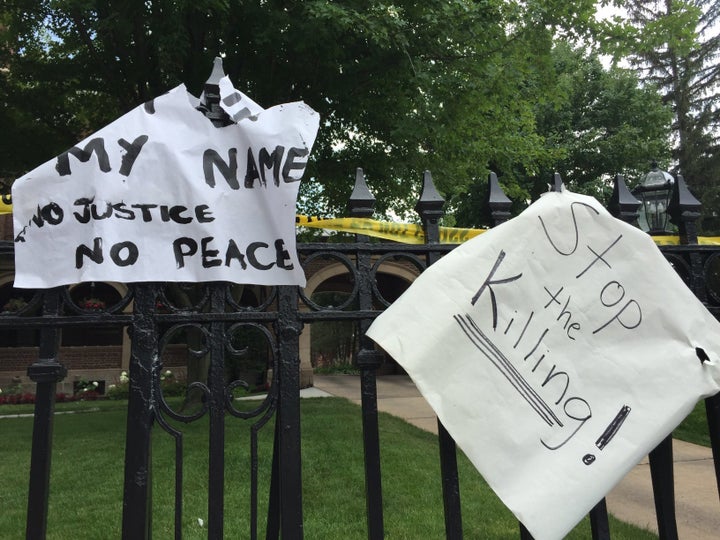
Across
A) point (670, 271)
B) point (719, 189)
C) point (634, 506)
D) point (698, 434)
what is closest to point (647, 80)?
point (719, 189)

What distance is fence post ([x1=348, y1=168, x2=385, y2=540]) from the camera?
5.67ft

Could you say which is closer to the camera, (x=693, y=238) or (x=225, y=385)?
(x=225, y=385)

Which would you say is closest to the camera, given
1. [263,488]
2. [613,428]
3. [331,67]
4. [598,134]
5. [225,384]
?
[613,428]

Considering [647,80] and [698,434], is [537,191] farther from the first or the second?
[698,434]

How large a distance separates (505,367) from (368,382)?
47cm

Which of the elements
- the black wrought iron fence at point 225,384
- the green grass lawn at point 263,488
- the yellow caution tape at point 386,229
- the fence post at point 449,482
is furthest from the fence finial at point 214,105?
the green grass lawn at point 263,488

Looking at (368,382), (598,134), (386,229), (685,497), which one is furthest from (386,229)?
Result: (598,134)

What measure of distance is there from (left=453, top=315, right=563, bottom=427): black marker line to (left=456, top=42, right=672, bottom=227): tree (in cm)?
1724

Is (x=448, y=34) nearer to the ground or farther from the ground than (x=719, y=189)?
nearer to the ground

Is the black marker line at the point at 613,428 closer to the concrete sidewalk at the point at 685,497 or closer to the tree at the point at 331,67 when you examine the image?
the concrete sidewalk at the point at 685,497

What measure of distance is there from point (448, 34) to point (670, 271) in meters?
5.47

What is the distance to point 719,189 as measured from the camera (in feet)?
77.2

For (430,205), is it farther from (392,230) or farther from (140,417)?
(140,417)

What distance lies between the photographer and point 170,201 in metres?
1.62
